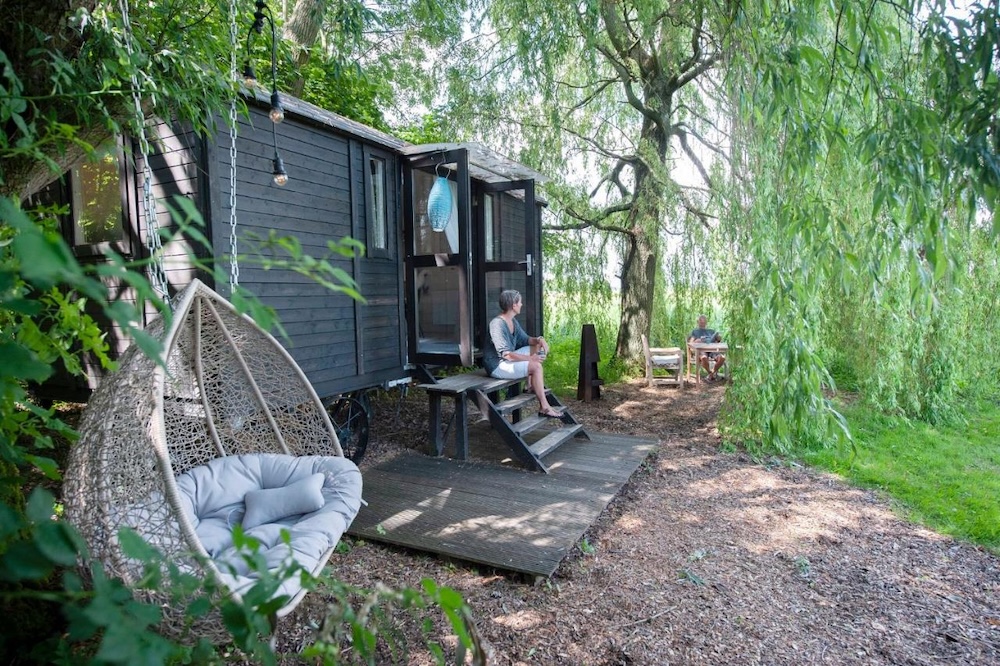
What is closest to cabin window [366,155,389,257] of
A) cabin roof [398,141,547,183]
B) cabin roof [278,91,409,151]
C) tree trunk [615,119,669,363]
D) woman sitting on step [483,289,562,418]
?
cabin roof [278,91,409,151]

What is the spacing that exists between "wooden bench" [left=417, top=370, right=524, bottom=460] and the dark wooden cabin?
0.33 m

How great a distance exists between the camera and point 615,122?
9508 mm

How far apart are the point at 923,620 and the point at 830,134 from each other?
2.37 metres

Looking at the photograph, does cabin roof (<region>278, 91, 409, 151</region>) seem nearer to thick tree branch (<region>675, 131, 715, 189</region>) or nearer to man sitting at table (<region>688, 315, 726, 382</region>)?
thick tree branch (<region>675, 131, 715, 189</region>)

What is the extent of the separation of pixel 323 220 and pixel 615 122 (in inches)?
240

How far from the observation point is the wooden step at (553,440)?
15.9 ft

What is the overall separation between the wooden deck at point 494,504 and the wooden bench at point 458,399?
17cm

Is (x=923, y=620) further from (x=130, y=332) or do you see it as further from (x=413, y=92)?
(x=413, y=92)

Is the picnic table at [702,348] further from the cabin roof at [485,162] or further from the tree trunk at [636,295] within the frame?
the cabin roof at [485,162]

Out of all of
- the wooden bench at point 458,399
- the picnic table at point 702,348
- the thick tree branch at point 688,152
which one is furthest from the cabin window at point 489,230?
Answer: the picnic table at point 702,348

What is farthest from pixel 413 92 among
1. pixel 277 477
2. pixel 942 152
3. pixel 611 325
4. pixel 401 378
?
pixel 942 152

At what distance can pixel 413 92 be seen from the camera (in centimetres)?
1061

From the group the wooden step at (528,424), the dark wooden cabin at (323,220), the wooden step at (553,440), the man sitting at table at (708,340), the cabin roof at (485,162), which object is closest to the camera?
the dark wooden cabin at (323,220)

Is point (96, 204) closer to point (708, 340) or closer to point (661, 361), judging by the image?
point (661, 361)
